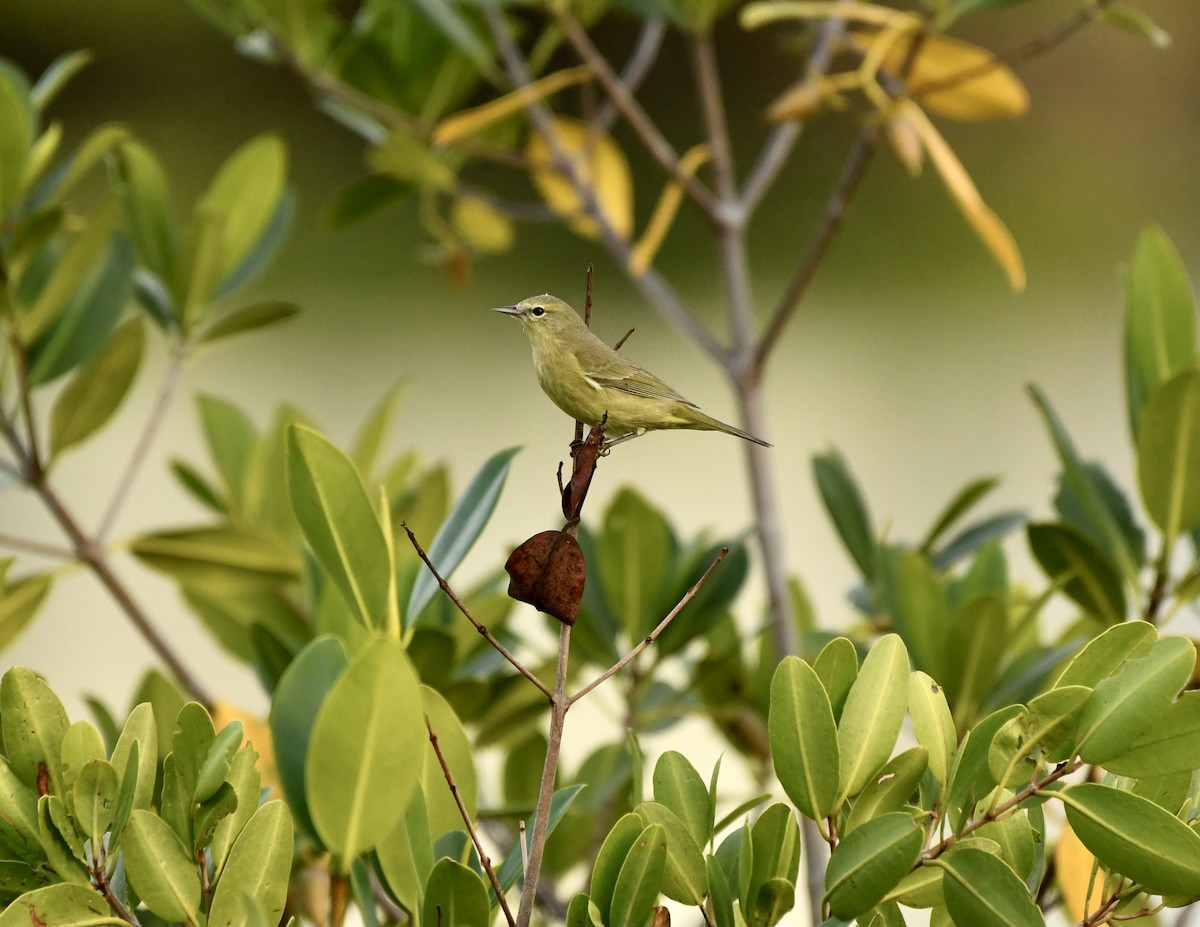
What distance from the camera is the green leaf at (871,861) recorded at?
16.1 inches

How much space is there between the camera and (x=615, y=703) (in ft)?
7.46

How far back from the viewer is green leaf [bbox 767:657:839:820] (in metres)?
0.44

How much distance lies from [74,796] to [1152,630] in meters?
0.36

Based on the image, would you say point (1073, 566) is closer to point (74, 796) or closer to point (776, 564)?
point (776, 564)

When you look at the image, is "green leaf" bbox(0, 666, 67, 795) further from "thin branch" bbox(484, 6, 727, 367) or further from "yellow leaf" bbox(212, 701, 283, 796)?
"thin branch" bbox(484, 6, 727, 367)

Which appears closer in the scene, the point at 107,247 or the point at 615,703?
the point at 107,247

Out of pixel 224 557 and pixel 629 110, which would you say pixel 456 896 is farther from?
pixel 629 110

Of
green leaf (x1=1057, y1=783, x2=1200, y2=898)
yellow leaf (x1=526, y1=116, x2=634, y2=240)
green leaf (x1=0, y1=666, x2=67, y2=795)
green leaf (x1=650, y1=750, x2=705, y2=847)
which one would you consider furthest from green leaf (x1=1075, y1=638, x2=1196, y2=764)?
yellow leaf (x1=526, y1=116, x2=634, y2=240)

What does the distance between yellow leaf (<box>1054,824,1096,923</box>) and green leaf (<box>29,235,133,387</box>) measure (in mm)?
650

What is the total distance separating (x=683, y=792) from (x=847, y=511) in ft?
1.59

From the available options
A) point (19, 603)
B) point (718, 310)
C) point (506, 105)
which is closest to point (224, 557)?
point (19, 603)

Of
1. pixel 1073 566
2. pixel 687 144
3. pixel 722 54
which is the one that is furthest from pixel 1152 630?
pixel 722 54

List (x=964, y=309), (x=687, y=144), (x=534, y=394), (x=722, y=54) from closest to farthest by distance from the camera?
(x=534, y=394)
(x=964, y=309)
(x=687, y=144)
(x=722, y=54)

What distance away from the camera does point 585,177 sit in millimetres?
1128
